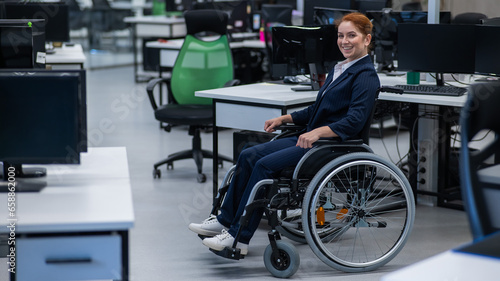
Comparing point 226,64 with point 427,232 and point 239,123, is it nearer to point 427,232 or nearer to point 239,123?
point 239,123

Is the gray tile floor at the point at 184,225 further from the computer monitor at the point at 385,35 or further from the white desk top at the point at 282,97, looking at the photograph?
the computer monitor at the point at 385,35

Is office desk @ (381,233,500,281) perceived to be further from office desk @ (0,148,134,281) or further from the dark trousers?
the dark trousers

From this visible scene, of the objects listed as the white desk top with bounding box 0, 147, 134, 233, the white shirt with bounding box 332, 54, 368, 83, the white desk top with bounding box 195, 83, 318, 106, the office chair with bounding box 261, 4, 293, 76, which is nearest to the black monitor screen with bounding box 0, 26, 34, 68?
the white desk top with bounding box 0, 147, 134, 233

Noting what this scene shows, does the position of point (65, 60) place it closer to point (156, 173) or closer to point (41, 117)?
point (156, 173)

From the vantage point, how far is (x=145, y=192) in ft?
16.2

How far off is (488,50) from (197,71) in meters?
2.12

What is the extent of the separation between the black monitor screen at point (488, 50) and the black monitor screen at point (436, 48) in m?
0.04

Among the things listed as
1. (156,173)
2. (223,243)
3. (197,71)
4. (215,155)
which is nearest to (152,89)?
(197,71)

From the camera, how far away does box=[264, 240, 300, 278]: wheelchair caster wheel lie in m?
3.39

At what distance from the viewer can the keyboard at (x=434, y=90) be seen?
13.6 ft

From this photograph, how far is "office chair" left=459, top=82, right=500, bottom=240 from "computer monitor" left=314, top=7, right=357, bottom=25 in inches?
127

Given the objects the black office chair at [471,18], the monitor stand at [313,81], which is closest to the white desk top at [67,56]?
the monitor stand at [313,81]

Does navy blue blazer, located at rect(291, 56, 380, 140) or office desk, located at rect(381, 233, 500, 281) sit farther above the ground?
navy blue blazer, located at rect(291, 56, 380, 140)

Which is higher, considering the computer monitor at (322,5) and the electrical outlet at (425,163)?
the computer monitor at (322,5)
